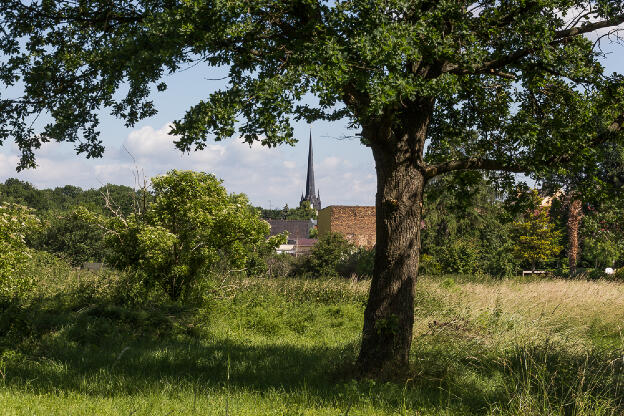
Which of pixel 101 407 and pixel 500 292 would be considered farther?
pixel 500 292

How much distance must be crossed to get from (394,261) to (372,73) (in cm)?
270

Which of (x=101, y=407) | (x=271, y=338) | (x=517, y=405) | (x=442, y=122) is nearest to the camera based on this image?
(x=517, y=405)

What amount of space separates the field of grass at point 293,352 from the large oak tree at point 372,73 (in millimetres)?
1344

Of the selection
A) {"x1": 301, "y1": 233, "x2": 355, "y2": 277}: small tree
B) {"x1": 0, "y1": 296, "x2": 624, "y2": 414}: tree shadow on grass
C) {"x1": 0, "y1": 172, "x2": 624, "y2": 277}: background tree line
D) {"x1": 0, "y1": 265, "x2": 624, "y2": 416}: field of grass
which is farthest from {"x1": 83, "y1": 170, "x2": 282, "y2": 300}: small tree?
{"x1": 301, "y1": 233, "x2": 355, "y2": 277}: small tree

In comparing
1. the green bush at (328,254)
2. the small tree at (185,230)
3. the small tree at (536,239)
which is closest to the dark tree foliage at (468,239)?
the green bush at (328,254)

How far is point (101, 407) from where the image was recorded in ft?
21.2

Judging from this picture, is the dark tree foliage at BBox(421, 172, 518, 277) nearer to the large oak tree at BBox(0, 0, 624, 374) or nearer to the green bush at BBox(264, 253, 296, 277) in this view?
the green bush at BBox(264, 253, 296, 277)

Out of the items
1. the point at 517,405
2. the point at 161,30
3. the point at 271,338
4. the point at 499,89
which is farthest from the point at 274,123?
the point at 271,338

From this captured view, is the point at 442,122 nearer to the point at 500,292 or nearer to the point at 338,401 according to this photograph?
the point at 338,401

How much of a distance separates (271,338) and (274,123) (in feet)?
23.7

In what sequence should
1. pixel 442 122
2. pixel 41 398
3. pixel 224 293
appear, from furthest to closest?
pixel 224 293, pixel 442 122, pixel 41 398

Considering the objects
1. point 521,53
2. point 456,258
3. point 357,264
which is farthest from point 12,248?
point 456,258

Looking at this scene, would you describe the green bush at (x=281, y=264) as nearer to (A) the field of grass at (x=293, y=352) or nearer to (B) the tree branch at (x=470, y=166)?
(A) the field of grass at (x=293, y=352)

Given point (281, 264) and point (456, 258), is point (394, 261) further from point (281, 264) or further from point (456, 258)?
point (281, 264)
